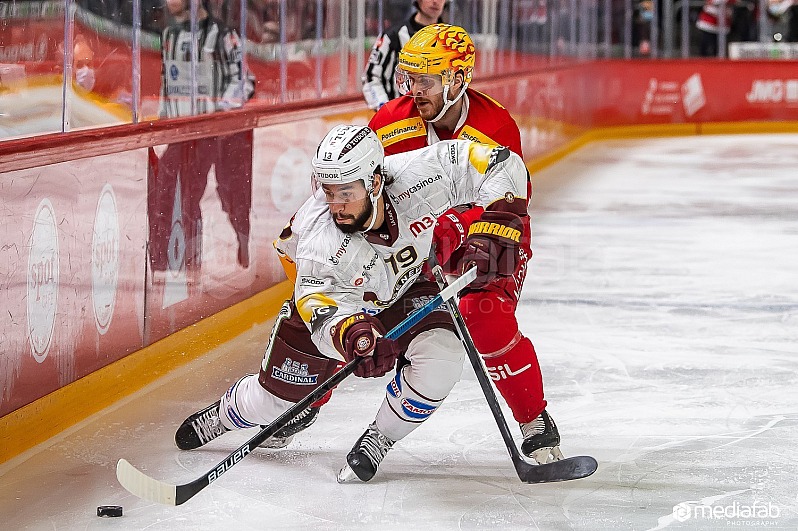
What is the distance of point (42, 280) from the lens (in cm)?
334

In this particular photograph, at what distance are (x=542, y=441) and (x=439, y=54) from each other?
1025 mm

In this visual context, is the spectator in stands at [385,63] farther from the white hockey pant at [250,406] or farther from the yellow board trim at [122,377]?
the white hockey pant at [250,406]

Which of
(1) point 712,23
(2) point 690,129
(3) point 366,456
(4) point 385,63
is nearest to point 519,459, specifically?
Result: (3) point 366,456

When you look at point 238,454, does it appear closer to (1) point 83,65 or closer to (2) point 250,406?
(2) point 250,406

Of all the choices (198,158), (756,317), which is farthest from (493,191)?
(756,317)

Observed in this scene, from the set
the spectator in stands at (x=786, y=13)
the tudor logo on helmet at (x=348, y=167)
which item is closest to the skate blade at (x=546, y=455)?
the tudor logo on helmet at (x=348, y=167)

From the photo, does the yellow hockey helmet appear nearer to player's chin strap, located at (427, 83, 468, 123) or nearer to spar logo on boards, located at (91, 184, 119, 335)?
player's chin strap, located at (427, 83, 468, 123)

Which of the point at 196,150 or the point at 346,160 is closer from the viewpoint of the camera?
the point at 346,160

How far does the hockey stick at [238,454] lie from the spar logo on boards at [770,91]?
1169cm

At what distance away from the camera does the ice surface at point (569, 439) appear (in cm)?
283

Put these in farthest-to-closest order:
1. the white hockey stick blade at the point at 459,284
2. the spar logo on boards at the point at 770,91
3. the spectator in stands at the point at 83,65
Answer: the spar logo on boards at the point at 770,91, the spectator in stands at the point at 83,65, the white hockey stick blade at the point at 459,284

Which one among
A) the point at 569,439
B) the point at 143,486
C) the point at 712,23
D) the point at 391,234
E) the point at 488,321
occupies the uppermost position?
the point at 712,23

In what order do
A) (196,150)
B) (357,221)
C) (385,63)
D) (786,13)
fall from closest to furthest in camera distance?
(357,221)
(196,150)
(385,63)
(786,13)

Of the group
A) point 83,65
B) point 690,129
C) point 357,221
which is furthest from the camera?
point 690,129
